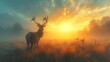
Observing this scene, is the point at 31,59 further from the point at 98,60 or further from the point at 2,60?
the point at 98,60

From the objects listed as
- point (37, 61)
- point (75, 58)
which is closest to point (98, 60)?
point (75, 58)

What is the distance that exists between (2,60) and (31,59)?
2535 mm

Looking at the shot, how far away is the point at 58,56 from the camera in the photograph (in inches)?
867

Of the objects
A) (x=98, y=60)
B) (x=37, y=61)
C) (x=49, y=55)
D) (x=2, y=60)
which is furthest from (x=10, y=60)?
(x=98, y=60)

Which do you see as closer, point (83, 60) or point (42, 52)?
point (83, 60)

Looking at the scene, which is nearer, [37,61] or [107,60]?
[37,61]

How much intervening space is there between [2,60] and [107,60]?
9.28 metres

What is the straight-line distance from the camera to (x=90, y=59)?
21.3 metres

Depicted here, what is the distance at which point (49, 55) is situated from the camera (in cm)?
2286

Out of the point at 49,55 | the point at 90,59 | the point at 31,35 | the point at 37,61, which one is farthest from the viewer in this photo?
the point at 31,35

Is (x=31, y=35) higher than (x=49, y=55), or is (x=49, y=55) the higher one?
(x=31, y=35)

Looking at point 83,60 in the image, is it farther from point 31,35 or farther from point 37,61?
point 31,35

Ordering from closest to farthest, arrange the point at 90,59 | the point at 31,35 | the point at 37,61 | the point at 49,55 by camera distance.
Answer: the point at 37,61, the point at 90,59, the point at 49,55, the point at 31,35

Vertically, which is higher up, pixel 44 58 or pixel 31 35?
pixel 31 35
